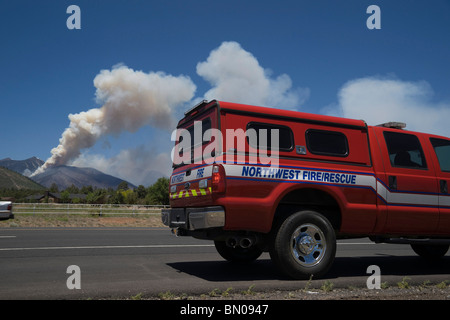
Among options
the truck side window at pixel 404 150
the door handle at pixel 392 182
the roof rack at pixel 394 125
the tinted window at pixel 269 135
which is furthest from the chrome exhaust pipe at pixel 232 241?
the roof rack at pixel 394 125

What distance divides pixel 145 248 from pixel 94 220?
42.9ft

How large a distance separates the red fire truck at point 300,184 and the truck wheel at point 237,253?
1.25m

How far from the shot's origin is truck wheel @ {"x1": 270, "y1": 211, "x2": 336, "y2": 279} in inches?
218

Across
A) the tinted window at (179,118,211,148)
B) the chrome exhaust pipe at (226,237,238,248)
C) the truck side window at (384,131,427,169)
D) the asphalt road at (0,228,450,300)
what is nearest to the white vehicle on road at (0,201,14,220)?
the asphalt road at (0,228,450,300)

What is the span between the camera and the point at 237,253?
739cm

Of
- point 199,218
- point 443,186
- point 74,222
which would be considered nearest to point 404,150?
point 443,186

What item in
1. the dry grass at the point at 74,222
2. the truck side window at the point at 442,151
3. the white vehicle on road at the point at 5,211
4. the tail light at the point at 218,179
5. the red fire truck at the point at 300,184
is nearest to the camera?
the tail light at the point at 218,179

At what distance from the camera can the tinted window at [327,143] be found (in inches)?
239

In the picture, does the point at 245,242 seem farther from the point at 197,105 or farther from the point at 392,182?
the point at 392,182

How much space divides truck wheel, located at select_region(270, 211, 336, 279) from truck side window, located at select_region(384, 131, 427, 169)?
189cm

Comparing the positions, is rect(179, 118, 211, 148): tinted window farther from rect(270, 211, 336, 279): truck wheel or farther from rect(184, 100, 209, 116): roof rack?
rect(270, 211, 336, 279): truck wheel

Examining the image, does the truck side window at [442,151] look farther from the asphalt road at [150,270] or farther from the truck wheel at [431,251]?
the truck wheel at [431,251]

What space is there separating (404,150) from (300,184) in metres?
2.39
